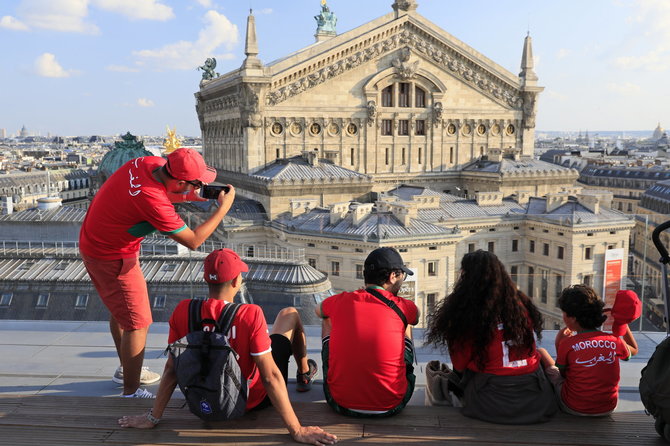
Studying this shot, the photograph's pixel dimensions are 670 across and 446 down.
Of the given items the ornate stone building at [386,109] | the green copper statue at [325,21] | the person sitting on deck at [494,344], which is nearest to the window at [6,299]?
the person sitting on deck at [494,344]

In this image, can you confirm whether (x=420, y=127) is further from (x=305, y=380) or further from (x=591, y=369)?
(x=591, y=369)

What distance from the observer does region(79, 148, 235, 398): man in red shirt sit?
6.61 meters

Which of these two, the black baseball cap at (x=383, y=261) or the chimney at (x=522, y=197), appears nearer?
the black baseball cap at (x=383, y=261)

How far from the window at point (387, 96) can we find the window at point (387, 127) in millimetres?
1011

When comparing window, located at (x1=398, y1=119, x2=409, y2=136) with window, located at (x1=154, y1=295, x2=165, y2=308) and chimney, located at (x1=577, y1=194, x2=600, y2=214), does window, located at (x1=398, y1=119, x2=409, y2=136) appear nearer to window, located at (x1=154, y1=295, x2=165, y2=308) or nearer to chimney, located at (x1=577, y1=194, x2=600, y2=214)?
chimney, located at (x1=577, y1=194, x2=600, y2=214)

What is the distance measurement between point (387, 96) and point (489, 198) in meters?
9.46

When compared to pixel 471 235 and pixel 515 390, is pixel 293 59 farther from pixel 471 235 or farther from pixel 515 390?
pixel 515 390

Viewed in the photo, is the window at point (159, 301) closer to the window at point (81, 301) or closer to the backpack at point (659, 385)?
the window at point (81, 301)

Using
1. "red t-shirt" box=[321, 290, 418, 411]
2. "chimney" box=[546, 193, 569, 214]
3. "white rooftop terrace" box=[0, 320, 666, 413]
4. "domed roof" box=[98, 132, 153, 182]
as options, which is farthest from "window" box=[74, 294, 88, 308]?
"chimney" box=[546, 193, 569, 214]

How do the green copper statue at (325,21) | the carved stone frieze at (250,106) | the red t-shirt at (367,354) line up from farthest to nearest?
the green copper statue at (325,21)
the carved stone frieze at (250,106)
the red t-shirt at (367,354)

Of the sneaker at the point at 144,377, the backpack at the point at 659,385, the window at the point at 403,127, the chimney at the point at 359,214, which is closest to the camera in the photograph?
the backpack at the point at 659,385

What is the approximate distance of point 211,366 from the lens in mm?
5723

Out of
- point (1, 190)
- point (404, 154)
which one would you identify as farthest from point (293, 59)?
point (1, 190)

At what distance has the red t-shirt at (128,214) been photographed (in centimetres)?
660
